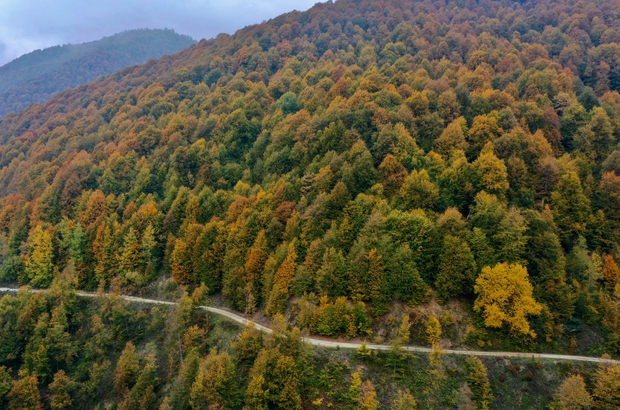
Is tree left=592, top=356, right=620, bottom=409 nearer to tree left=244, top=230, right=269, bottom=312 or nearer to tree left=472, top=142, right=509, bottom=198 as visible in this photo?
tree left=472, top=142, right=509, bottom=198

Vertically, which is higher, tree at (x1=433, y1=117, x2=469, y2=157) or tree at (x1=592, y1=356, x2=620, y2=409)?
tree at (x1=433, y1=117, x2=469, y2=157)

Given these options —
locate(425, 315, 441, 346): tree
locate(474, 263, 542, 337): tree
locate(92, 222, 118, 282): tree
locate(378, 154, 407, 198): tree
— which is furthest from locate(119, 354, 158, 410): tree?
locate(378, 154, 407, 198): tree

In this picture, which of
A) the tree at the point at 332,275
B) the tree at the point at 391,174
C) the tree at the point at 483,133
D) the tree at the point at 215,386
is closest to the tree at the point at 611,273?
the tree at the point at 483,133

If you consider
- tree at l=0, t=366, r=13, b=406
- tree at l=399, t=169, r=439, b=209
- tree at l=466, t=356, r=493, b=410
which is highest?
tree at l=399, t=169, r=439, b=209

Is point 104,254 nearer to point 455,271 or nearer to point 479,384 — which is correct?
point 455,271

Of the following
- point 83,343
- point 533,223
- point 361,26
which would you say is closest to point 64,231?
point 83,343

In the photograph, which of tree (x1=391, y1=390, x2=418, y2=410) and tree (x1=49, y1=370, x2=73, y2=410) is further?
tree (x1=49, y1=370, x2=73, y2=410)

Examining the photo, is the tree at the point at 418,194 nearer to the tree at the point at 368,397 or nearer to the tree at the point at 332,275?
the tree at the point at 332,275

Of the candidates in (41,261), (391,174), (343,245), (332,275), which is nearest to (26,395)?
(41,261)

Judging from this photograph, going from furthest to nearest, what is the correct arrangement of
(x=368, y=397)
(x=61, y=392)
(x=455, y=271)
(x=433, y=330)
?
(x=61, y=392) < (x=455, y=271) < (x=433, y=330) < (x=368, y=397)
